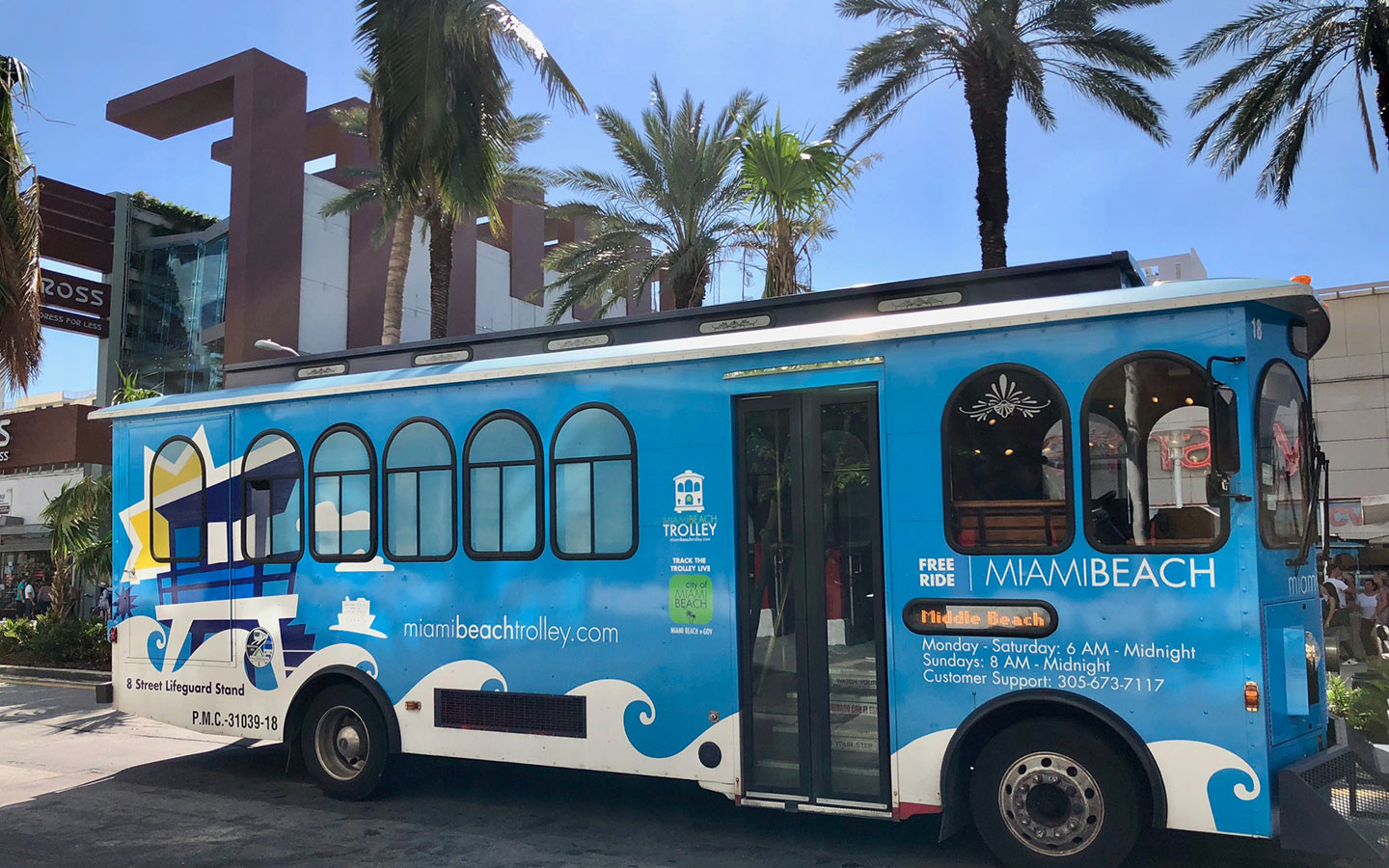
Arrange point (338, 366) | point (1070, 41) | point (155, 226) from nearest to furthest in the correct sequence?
point (338, 366)
point (1070, 41)
point (155, 226)

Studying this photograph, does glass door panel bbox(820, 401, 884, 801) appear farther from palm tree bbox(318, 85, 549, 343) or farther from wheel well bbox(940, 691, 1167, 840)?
palm tree bbox(318, 85, 549, 343)

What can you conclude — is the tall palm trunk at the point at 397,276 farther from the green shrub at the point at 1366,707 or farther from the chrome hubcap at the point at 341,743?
the green shrub at the point at 1366,707

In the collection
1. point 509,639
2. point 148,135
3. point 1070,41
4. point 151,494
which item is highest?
point 148,135

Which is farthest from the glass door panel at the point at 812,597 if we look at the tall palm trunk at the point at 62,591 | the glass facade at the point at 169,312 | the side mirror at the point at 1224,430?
the glass facade at the point at 169,312

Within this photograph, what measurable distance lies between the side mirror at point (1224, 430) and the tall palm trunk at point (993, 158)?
11655mm

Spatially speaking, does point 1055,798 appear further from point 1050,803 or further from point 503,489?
point 503,489

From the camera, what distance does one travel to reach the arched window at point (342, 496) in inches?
337

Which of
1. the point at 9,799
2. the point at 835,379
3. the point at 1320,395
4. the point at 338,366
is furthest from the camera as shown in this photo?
the point at 1320,395

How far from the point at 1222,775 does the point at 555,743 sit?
4190 mm

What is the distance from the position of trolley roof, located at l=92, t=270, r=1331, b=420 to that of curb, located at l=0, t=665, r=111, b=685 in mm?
9573

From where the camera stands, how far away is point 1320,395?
27188 millimetres

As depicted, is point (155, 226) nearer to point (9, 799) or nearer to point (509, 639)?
point (9, 799)

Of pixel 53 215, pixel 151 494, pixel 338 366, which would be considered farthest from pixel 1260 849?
pixel 53 215

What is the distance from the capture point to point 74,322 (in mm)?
31016
